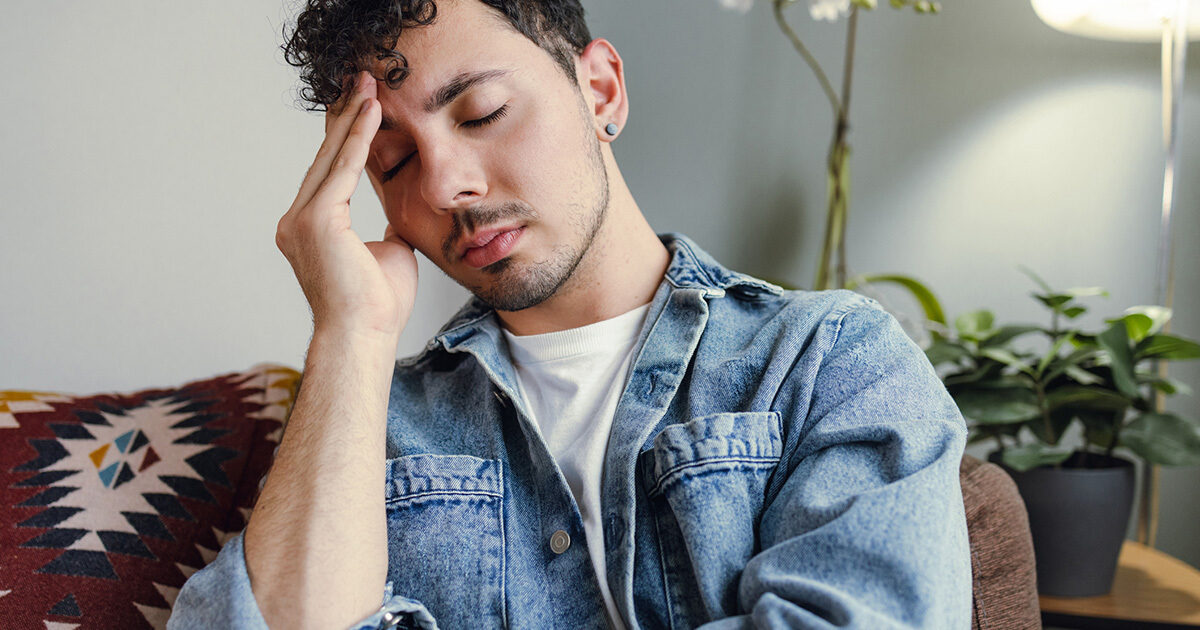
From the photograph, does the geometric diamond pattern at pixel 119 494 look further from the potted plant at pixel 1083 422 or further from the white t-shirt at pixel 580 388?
the potted plant at pixel 1083 422

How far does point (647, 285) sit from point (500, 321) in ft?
0.68

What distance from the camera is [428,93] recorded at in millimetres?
907

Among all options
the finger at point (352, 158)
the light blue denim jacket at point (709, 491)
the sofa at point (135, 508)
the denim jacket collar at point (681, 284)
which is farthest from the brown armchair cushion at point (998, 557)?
the finger at point (352, 158)

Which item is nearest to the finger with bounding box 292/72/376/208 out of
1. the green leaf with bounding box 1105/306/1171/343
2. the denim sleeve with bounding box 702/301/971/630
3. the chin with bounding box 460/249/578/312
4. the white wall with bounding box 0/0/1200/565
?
the chin with bounding box 460/249/578/312

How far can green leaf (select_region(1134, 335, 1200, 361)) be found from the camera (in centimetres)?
131

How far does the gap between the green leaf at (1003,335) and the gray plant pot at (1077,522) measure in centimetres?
23

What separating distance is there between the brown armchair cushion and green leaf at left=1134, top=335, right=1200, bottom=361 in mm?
549

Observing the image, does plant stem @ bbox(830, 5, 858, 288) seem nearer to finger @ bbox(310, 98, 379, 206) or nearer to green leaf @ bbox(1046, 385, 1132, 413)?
green leaf @ bbox(1046, 385, 1132, 413)

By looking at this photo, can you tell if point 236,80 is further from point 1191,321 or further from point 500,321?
point 1191,321

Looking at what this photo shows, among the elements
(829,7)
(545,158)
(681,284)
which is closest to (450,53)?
(545,158)

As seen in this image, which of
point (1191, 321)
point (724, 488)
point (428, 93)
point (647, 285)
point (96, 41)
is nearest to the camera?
point (724, 488)

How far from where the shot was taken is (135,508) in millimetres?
953

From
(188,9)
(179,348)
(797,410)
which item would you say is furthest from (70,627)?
(188,9)

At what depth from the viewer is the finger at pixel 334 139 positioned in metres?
0.94
